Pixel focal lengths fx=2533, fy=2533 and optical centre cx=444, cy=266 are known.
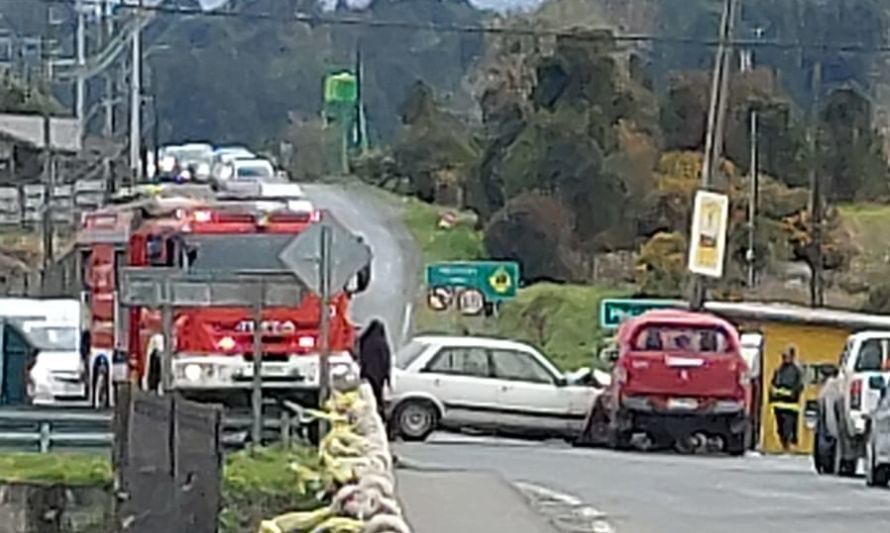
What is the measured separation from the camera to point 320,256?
21750mm

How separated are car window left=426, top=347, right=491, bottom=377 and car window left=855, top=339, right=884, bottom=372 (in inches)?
268

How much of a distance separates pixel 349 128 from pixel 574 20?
13.2m

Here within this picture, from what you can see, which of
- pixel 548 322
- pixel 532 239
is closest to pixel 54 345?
pixel 548 322

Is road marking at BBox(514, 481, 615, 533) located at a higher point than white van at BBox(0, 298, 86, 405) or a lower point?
higher

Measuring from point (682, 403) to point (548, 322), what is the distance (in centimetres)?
2380

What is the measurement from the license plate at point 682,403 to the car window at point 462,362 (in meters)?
2.67

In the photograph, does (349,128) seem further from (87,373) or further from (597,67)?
(87,373)

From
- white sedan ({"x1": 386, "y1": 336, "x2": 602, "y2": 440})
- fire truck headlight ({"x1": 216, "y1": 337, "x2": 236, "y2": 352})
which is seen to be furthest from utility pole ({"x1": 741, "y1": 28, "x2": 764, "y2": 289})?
fire truck headlight ({"x1": 216, "y1": 337, "x2": 236, "y2": 352})

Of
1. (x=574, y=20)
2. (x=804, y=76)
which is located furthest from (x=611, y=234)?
(x=804, y=76)

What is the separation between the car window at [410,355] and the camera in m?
34.1

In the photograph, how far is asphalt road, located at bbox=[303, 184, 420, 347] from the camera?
61.2 meters

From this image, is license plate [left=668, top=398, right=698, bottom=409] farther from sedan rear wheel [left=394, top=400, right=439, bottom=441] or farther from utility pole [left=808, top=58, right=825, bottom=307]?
utility pole [left=808, top=58, right=825, bottom=307]

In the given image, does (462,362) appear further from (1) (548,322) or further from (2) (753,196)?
(2) (753,196)

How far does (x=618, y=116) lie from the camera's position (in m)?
63.5
